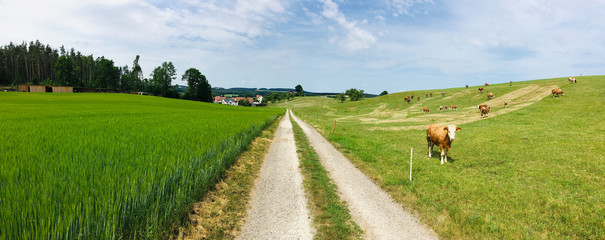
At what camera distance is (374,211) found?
8.76 metres

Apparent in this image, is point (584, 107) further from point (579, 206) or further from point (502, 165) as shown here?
point (579, 206)

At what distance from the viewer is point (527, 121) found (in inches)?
1068

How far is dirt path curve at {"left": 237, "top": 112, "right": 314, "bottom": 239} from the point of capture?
7227mm

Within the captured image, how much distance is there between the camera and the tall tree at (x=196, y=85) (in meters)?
135

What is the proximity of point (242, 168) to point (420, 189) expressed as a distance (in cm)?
909

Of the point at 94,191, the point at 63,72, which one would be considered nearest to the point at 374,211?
→ the point at 94,191

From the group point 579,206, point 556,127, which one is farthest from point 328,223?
point 556,127

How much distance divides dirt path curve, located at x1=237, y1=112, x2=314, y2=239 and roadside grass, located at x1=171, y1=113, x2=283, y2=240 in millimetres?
338

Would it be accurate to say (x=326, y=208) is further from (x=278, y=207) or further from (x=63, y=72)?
(x=63, y=72)

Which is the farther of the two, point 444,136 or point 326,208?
point 444,136

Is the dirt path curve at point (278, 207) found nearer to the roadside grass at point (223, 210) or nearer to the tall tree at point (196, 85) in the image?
the roadside grass at point (223, 210)

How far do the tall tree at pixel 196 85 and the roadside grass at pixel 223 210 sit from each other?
13551 cm

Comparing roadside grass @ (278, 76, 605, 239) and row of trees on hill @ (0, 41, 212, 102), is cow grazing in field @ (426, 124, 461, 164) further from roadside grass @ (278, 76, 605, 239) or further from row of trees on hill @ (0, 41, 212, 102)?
row of trees on hill @ (0, 41, 212, 102)

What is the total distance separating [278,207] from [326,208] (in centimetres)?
183
